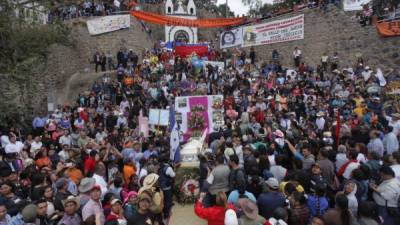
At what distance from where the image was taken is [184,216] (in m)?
8.41

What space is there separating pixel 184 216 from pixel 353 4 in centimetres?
1633

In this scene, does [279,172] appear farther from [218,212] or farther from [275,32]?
[275,32]

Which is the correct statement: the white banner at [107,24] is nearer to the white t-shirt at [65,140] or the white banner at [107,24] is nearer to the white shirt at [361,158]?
the white t-shirt at [65,140]

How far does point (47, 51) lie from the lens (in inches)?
811

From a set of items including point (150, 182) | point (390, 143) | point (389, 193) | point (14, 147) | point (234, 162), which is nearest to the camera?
point (389, 193)

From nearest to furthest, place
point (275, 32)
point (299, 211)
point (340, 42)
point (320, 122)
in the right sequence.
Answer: point (299, 211)
point (320, 122)
point (340, 42)
point (275, 32)

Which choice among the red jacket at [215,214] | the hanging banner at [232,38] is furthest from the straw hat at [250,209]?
the hanging banner at [232,38]

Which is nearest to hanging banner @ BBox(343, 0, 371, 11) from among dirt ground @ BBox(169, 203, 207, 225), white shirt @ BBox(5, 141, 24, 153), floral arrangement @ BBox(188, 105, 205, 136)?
floral arrangement @ BBox(188, 105, 205, 136)

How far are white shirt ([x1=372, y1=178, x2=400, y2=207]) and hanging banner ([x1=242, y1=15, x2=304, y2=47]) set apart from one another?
57.4 ft

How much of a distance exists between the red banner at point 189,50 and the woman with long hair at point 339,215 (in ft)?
68.2

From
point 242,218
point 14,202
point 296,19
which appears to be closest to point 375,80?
point 296,19

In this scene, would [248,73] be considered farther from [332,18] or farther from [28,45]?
[28,45]

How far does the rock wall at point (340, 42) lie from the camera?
18.5 meters

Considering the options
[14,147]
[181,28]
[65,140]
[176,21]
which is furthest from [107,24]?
[14,147]
